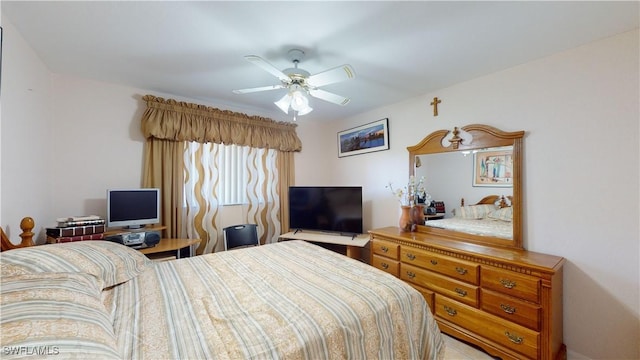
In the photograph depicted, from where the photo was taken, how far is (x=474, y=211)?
8.05 feet

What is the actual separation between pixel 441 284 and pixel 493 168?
→ 118 centimetres

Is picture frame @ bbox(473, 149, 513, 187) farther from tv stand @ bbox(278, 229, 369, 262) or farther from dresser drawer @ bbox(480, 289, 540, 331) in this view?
tv stand @ bbox(278, 229, 369, 262)

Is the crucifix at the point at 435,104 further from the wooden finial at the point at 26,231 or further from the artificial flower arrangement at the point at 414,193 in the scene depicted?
→ the wooden finial at the point at 26,231

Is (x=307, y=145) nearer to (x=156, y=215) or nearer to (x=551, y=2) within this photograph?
(x=156, y=215)

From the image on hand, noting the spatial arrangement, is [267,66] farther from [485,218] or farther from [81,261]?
[485,218]

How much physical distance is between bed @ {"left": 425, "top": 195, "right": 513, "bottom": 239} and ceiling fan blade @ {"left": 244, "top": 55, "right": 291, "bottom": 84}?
2.13 meters

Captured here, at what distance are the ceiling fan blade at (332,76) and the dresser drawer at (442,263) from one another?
1.72 m

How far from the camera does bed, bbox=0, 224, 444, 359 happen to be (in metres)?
0.78

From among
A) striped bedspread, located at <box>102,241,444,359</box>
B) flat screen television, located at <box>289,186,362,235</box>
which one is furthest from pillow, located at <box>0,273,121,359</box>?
flat screen television, located at <box>289,186,362,235</box>

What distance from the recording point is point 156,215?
8.20 ft

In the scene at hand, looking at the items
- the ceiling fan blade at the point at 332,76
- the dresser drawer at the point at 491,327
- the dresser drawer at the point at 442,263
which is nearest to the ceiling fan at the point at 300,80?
the ceiling fan blade at the point at 332,76

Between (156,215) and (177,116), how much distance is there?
1.12 m

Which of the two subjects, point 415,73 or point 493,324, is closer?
point 493,324

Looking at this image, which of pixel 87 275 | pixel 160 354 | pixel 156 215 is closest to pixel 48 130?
pixel 156 215
